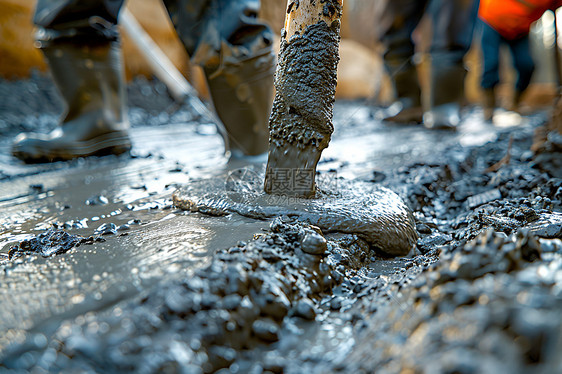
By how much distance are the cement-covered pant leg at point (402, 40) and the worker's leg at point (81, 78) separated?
2427mm

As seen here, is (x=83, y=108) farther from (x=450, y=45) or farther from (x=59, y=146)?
(x=450, y=45)

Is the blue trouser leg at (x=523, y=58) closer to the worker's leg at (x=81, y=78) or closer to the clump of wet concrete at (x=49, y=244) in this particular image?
the worker's leg at (x=81, y=78)

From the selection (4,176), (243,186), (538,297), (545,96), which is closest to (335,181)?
(243,186)

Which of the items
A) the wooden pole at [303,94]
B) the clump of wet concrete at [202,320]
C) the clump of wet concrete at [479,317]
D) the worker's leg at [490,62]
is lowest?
the clump of wet concrete at [202,320]

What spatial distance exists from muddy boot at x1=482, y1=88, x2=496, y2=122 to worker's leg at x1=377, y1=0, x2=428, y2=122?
682mm

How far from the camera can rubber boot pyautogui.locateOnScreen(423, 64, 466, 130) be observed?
118 inches

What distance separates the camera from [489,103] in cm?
386

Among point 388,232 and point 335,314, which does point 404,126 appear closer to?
point 388,232

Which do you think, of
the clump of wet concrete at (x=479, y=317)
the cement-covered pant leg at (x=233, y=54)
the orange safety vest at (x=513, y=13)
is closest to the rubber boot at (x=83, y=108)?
the cement-covered pant leg at (x=233, y=54)

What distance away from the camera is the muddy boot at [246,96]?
5.72ft

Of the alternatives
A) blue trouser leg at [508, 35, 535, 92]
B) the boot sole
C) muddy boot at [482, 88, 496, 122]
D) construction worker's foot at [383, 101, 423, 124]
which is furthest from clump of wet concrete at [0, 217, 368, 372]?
blue trouser leg at [508, 35, 535, 92]

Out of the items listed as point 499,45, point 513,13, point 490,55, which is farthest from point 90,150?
point 499,45

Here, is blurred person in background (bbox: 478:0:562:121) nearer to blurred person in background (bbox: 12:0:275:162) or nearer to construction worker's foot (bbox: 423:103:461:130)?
construction worker's foot (bbox: 423:103:461:130)

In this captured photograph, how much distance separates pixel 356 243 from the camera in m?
0.97
